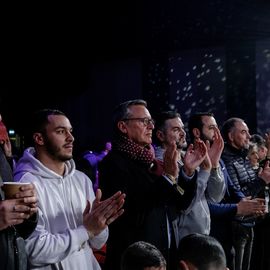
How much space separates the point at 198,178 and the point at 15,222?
1.27 meters

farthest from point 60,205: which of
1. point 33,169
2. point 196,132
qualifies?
point 196,132

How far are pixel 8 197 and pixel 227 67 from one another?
22.2 feet

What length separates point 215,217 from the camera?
364 centimetres

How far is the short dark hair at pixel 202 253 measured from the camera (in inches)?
72.4

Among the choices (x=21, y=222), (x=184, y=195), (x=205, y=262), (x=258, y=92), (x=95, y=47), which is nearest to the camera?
(x=205, y=262)

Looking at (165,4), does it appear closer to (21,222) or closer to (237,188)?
(237,188)

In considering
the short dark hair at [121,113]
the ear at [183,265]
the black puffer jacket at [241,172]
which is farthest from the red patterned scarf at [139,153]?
the black puffer jacket at [241,172]

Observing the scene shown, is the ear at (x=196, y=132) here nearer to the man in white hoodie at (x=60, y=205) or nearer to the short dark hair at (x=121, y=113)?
the short dark hair at (x=121, y=113)

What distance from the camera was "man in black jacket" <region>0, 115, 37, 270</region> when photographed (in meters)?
1.92

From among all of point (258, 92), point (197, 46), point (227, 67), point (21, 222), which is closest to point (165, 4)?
point (197, 46)

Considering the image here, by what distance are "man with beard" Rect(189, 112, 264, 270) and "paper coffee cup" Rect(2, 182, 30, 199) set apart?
1718 millimetres

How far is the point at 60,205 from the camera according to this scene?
7.68ft

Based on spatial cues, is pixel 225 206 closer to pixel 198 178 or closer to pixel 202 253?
pixel 198 178

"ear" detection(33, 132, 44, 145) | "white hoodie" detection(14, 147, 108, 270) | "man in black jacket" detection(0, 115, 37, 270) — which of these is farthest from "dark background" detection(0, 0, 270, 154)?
"man in black jacket" detection(0, 115, 37, 270)
